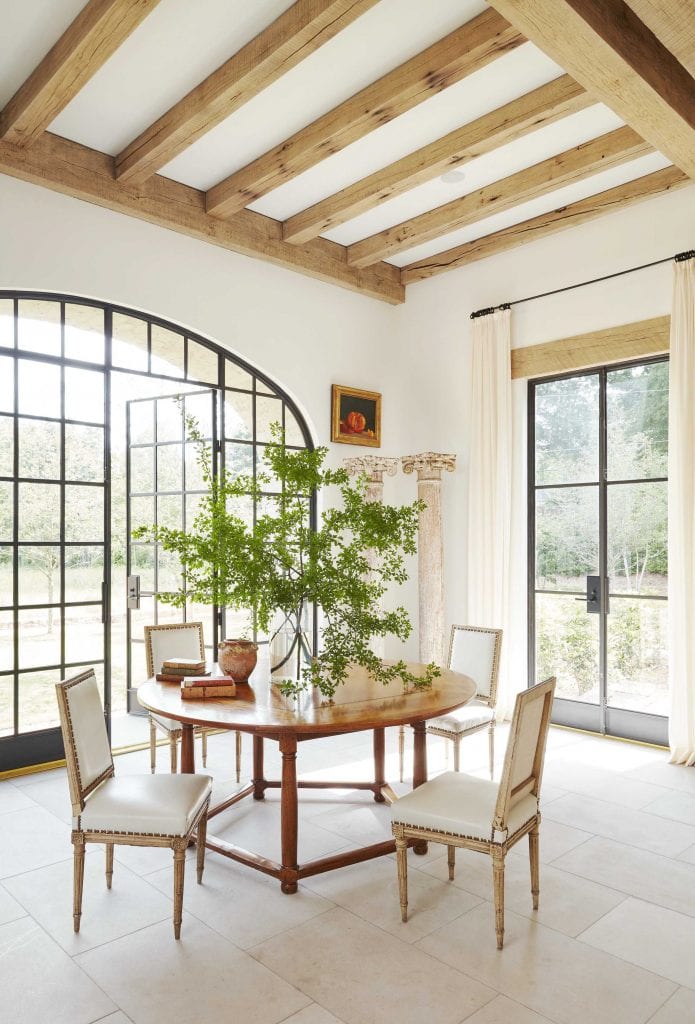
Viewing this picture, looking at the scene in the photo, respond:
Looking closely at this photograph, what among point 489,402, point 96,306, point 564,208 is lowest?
point 489,402

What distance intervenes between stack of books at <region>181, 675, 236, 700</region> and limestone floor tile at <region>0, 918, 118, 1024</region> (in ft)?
3.10

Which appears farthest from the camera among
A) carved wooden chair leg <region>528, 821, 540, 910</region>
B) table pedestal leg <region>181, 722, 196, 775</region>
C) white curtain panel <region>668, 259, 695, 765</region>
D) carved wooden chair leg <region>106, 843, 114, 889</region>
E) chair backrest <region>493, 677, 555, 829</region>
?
white curtain panel <region>668, 259, 695, 765</region>

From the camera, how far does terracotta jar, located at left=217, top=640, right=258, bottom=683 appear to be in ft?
10.7

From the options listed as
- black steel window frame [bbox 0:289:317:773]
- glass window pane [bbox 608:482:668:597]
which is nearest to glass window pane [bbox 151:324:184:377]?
black steel window frame [bbox 0:289:317:773]

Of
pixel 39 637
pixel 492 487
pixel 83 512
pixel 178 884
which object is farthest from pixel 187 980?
pixel 492 487

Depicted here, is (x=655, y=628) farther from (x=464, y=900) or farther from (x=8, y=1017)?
(x=8, y=1017)

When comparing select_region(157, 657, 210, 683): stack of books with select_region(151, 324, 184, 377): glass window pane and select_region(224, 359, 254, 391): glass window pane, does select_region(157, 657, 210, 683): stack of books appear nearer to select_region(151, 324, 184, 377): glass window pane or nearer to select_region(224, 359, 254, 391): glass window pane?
select_region(151, 324, 184, 377): glass window pane

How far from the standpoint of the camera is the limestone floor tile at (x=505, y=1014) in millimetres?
2014

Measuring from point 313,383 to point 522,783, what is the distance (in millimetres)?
3857

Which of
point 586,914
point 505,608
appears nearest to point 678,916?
point 586,914

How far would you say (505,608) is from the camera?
5332 mm

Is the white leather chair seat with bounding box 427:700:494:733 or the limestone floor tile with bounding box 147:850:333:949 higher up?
the white leather chair seat with bounding box 427:700:494:733

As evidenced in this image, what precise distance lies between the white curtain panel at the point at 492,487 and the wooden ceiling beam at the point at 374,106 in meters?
2.04

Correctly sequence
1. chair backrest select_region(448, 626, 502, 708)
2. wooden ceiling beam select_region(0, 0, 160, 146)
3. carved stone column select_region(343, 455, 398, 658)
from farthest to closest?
carved stone column select_region(343, 455, 398, 658) → chair backrest select_region(448, 626, 502, 708) → wooden ceiling beam select_region(0, 0, 160, 146)
